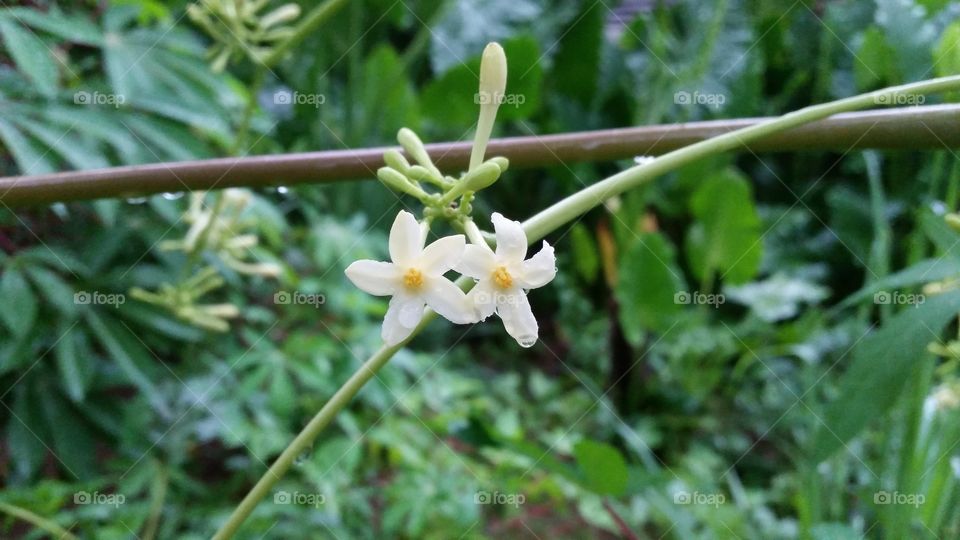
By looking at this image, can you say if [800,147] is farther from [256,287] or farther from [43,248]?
[256,287]

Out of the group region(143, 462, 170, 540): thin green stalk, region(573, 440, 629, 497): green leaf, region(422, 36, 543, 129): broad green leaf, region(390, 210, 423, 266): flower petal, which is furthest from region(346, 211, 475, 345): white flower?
region(422, 36, 543, 129): broad green leaf

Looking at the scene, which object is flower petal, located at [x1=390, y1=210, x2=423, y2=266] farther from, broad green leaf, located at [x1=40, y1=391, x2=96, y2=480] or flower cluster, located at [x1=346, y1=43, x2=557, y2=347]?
broad green leaf, located at [x1=40, y1=391, x2=96, y2=480]

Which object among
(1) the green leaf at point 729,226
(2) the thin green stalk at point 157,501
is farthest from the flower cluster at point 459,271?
(1) the green leaf at point 729,226

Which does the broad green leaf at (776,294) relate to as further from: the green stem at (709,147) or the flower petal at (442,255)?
the flower petal at (442,255)

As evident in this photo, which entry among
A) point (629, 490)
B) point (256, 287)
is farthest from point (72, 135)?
point (629, 490)

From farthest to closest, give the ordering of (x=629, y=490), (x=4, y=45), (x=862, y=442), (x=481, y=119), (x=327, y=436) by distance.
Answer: (x=862, y=442)
(x=327, y=436)
(x=4, y=45)
(x=629, y=490)
(x=481, y=119)

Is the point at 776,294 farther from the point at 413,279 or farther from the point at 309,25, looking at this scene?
the point at 413,279

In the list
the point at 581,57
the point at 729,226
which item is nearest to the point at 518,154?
the point at 729,226
